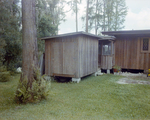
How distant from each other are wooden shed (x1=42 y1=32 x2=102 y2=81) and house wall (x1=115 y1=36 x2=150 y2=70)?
10.3 feet

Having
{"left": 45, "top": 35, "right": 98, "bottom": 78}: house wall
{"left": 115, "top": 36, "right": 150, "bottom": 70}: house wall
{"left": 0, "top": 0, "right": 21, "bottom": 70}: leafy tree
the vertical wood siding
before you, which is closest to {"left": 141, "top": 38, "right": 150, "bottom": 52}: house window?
{"left": 115, "top": 36, "right": 150, "bottom": 70}: house wall

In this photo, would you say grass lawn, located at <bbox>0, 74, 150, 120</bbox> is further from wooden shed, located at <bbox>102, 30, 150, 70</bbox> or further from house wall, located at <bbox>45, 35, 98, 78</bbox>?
wooden shed, located at <bbox>102, 30, 150, 70</bbox>

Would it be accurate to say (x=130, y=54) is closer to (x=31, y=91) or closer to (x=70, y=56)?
(x=70, y=56)

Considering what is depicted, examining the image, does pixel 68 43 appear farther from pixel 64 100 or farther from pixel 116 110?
pixel 116 110

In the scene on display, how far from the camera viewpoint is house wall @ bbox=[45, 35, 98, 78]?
7594 millimetres

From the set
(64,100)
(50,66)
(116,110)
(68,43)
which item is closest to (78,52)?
(68,43)

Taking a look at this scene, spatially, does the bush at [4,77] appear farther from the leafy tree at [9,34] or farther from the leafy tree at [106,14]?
the leafy tree at [106,14]

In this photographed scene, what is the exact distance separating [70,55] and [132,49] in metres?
5.28

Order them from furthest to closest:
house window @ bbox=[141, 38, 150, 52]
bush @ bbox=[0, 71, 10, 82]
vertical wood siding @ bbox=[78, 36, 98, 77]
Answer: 1. house window @ bbox=[141, 38, 150, 52]
2. bush @ bbox=[0, 71, 10, 82]
3. vertical wood siding @ bbox=[78, 36, 98, 77]

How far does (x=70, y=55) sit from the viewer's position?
305 inches

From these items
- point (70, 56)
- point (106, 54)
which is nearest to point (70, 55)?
point (70, 56)

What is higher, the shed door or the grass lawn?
the shed door

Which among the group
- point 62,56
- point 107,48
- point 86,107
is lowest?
point 86,107

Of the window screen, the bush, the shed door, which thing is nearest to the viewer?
the bush
